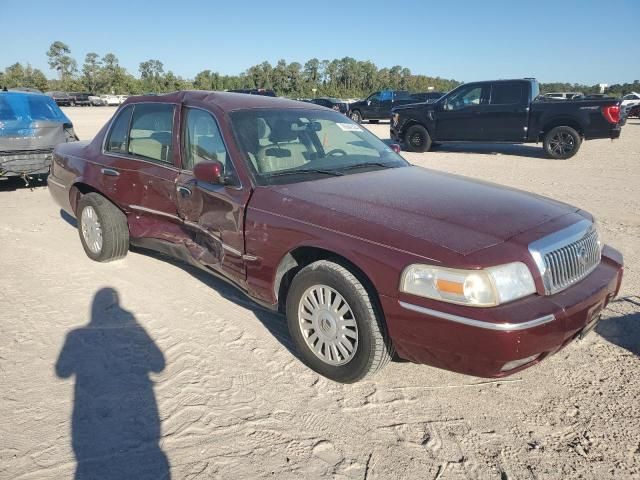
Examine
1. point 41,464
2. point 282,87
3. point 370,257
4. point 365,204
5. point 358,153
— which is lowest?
point 41,464

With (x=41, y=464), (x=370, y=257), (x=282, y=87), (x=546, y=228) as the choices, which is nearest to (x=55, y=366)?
(x=41, y=464)

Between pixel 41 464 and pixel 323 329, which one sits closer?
pixel 41 464

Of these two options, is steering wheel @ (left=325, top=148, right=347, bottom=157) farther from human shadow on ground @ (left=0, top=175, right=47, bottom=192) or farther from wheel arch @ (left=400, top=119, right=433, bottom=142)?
wheel arch @ (left=400, top=119, right=433, bottom=142)

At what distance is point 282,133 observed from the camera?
3.83 meters

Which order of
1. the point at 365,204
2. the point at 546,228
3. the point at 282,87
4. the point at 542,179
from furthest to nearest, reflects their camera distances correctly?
the point at 282,87 < the point at 542,179 < the point at 365,204 < the point at 546,228

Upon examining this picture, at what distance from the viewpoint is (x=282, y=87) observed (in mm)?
74875

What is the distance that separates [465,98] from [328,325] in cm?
1177

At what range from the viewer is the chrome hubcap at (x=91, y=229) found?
5008 mm

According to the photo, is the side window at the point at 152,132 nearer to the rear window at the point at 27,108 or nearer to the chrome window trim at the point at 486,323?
the chrome window trim at the point at 486,323

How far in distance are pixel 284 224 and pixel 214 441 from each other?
1306mm

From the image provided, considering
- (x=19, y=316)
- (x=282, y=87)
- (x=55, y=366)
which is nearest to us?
(x=55, y=366)

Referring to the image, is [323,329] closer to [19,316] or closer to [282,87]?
[19,316]

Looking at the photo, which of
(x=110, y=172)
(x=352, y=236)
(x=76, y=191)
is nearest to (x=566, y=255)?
(x=352, y=236)

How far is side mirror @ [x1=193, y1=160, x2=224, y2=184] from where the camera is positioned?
341 centimetres
